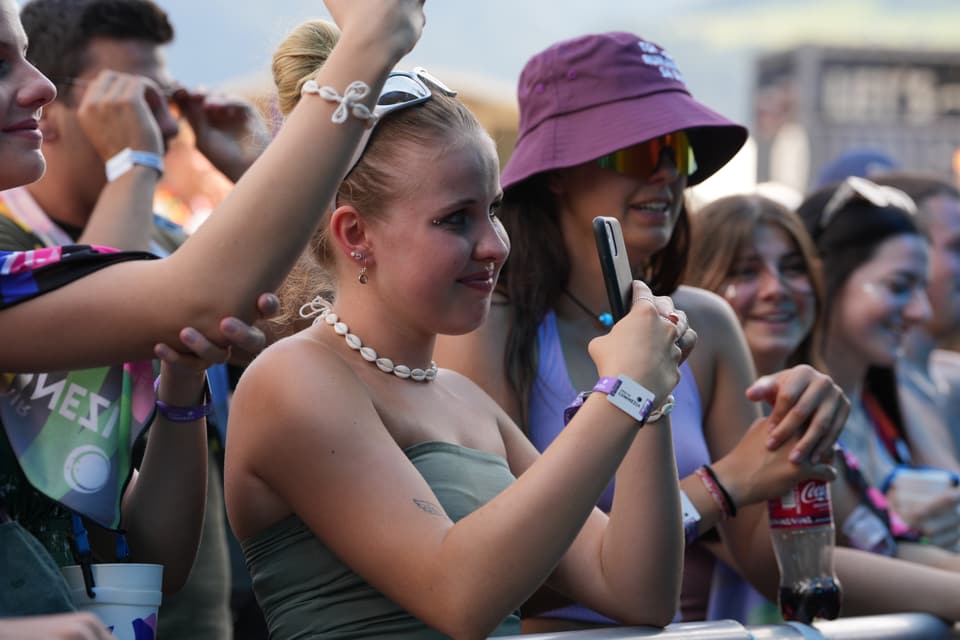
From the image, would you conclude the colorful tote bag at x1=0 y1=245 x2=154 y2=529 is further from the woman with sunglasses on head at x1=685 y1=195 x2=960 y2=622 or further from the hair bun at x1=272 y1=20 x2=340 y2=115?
the woman with sunglasses on head at x1=685 y1=195 x2=960 y2=622

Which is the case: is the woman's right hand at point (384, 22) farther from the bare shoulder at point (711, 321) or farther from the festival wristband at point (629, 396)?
the bare shoulder at point (711, 321)

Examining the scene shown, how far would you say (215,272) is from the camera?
4.29 ft

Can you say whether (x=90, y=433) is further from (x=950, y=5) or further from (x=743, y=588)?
(x=950, y=5)

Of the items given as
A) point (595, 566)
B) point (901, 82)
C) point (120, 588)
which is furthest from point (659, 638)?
point (901, 82)

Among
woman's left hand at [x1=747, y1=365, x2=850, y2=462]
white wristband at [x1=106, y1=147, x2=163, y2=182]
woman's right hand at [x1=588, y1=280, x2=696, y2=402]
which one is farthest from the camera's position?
white wristband at [x1=106, y1=147, x2=163, y2=182]

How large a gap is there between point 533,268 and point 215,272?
150 cm

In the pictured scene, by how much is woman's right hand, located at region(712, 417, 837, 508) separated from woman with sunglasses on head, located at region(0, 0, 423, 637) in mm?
1368

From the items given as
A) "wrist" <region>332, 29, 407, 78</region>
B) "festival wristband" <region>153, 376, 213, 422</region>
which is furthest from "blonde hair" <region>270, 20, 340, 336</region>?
"wrist" <region>332, 29, 407, 78</region>

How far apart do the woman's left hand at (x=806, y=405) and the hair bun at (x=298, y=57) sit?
41.2 inches

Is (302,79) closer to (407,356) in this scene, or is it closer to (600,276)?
(407,356)

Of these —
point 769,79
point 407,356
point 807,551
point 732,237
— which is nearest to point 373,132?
point 407,356

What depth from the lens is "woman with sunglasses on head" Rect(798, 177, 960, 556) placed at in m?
3.68

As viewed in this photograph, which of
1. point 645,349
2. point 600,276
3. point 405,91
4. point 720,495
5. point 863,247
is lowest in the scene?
point 720,495

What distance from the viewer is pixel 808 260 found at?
342 cm
